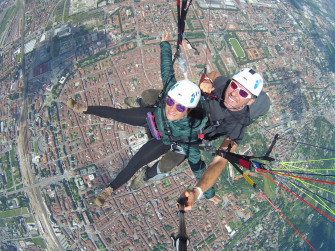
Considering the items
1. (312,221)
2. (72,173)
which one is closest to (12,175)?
(72,173)

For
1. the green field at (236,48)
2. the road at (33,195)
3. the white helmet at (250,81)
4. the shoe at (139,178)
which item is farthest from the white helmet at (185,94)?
the road at (33,195)

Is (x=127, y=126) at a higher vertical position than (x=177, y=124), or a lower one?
lower

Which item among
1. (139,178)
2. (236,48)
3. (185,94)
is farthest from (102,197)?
(236,48)

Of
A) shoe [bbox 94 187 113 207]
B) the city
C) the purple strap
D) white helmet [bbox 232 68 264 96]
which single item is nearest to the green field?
the city

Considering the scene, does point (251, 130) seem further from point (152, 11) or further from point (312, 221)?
point (152, 11)

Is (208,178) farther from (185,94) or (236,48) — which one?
(236,48)

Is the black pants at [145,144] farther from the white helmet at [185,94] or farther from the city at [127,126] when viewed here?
the city at [127,126]
